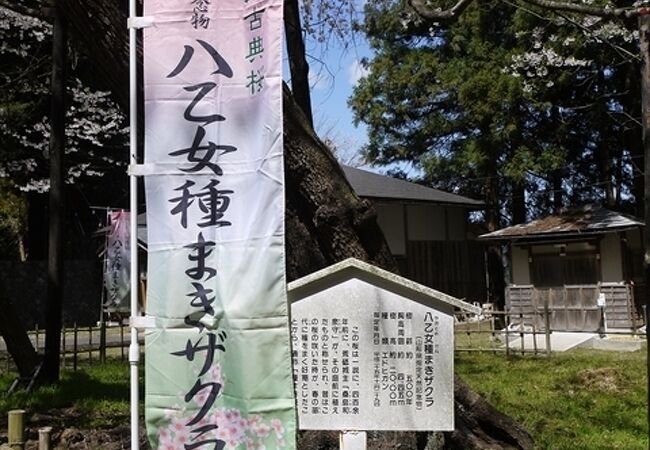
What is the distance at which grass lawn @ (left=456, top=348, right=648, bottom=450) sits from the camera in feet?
25.8

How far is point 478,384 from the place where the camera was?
11.8 m

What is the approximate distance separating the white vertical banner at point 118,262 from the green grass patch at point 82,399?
414 inches

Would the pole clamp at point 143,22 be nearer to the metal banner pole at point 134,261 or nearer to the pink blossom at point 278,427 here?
the metal banner pole at point 134,261

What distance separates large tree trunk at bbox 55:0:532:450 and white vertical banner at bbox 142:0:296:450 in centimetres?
152

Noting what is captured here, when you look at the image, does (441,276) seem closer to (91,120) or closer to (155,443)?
(91,120)

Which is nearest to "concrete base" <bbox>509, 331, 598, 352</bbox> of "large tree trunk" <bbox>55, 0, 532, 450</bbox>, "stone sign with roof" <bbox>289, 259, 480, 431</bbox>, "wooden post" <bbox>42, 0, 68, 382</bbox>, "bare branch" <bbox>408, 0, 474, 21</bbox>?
"wooden post" <bbox>42, 0, 68, 382</bbox>

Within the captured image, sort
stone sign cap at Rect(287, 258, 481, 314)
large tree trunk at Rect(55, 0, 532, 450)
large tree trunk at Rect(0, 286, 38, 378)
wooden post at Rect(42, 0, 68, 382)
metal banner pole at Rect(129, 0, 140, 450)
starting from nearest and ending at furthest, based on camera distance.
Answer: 1. stone sign cap at Rect(287, 258, 481, 314)
2. metal banner pole at Rect(129, 0, 140, 450)
3. large tree trunk at Rect(55, 0, 532, 450)
4. large tree trunk at Rect(0, 286, 38, 378)
5. wooden post at Rect(42, 0, 68, 382)

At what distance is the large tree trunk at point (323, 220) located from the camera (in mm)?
6266

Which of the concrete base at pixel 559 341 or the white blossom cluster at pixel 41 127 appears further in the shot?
the white blossom cluster at pixel 41 127

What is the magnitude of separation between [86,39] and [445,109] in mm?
22811

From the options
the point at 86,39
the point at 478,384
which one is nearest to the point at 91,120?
the point at 478,384

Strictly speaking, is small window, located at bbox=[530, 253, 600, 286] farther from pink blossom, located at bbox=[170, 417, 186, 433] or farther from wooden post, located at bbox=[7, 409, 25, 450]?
wooden post, located at bbox=[7, 409, 25, 450]

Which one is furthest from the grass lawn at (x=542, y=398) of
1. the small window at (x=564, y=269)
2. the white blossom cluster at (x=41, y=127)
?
the white blossom cluster at (x=41, y=127)

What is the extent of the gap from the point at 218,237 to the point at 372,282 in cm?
104
